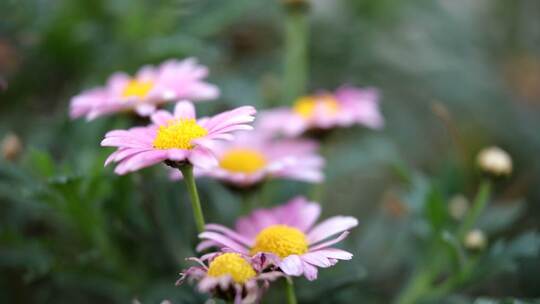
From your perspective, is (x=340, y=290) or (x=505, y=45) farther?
(x=505, y=45)

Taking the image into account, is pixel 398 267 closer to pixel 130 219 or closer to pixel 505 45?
pixel 130 219

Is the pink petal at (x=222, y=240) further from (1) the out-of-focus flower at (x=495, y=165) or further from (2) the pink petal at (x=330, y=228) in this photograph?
(1) the out-of-focus flower at (x=495, y=165)

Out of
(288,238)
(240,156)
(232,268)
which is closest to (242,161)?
(240,156)

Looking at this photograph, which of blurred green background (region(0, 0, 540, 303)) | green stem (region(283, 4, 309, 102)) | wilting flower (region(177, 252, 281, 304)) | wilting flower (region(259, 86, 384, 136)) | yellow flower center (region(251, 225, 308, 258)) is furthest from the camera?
green stem (region(283, 4, 309, 102))

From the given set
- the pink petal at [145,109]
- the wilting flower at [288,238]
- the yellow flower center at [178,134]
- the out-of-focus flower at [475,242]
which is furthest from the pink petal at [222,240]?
the out-of-focus flower at [475,242]

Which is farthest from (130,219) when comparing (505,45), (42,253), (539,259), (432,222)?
(505,45)

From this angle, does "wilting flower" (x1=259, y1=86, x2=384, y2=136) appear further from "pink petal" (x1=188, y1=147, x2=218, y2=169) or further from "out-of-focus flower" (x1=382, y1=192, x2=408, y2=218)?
"pink petal" (x1=188, y1=147, x2=218, y2=169)

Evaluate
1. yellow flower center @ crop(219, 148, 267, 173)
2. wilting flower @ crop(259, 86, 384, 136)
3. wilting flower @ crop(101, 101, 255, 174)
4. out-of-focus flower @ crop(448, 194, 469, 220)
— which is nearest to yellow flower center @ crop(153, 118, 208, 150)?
wilting flower @ crop(101, 101, 255, 174)
